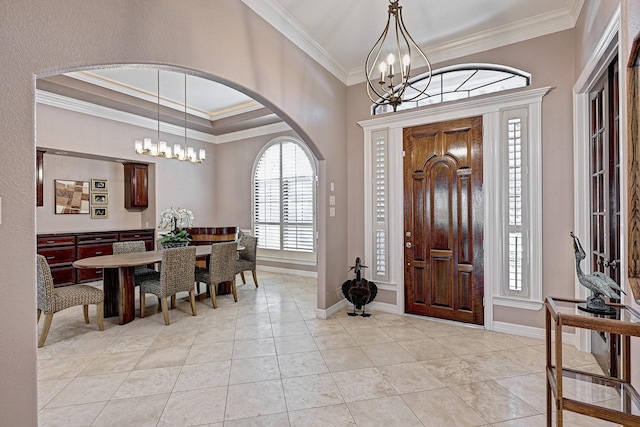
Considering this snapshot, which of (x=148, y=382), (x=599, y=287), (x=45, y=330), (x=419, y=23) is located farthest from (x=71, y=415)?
(x=419, y=23)

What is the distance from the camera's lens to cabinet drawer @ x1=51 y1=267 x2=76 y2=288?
491 centimetres

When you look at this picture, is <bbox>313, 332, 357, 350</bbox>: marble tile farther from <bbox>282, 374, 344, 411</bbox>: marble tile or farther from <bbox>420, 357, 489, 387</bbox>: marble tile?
<bbox>420, 357, 489, 387</bbox>: marble tile

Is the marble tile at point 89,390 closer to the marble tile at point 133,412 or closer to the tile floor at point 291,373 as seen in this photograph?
the tile floor at point 291,373

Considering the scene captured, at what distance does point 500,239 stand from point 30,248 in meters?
3.91

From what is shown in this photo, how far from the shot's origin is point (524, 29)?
3.20 m

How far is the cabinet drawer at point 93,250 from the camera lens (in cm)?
523

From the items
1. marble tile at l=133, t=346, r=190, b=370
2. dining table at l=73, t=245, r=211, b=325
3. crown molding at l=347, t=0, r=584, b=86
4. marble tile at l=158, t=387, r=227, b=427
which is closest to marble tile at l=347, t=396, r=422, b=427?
marble tile at l=158, t=387, r=227, b=427

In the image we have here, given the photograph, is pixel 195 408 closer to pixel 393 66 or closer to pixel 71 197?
pixel 393 66

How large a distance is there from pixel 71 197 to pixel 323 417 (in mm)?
6014

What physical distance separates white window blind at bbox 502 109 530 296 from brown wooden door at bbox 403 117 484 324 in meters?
0.27

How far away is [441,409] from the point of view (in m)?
2.03

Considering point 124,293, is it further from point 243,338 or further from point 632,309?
point 632,309

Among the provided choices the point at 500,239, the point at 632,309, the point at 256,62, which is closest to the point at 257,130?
the point at 256,62

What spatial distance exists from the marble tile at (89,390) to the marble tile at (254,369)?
34.7 inches
